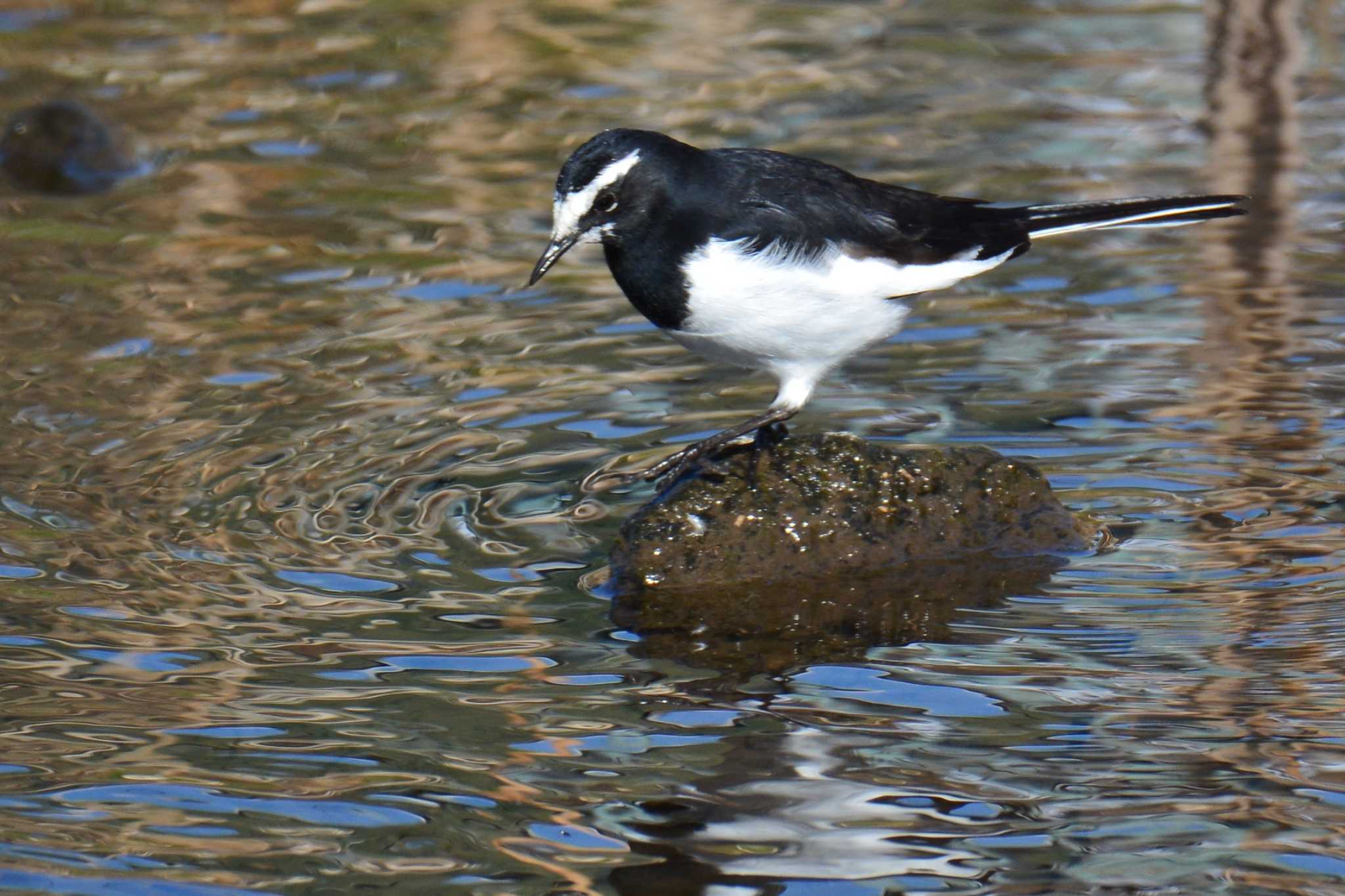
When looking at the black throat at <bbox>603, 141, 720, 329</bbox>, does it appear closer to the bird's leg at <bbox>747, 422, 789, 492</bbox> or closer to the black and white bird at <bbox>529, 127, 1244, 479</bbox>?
the black and white bird at <bbox>529, 127, 1244, 479</bbox>

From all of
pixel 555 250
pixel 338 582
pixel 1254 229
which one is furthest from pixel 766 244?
pixel 1254 229

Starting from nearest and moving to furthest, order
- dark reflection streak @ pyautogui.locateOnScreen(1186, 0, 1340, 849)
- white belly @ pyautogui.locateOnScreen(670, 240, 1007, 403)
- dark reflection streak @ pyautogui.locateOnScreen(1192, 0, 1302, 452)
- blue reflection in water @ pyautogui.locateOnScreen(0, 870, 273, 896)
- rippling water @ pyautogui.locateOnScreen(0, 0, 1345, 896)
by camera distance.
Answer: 1. blue reflection in water @ pyautogui.locateOnScreen(0, 870, 273, 896)
2. rippling water @ pyautogui.locateOnScreen(0, 0, 1345, 896)
3. dark reflection streak @ pyautogui.locateOnScreen(1186, 0, 1340, 849)
4. white belly @ pyautogui.locateOnScreen(670, 240, 1007, 403)
5. dark reflection streak @ pyautogui.locateOnScreen(1192, 0, 1302, 452)

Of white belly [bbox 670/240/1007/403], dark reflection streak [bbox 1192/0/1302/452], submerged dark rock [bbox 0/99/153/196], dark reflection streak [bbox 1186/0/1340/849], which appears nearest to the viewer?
dark reflection streak [bbox 1186/0/1340/849]

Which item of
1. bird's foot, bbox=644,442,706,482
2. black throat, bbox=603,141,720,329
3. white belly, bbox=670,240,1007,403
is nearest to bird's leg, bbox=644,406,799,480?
bird's foot, bbox=644,442,706,482

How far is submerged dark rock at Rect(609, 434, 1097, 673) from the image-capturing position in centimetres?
564

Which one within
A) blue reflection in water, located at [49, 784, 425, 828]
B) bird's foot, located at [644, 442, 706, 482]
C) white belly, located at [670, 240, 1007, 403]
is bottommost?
blue reflection in water, located at [49, 784, 425, 828]

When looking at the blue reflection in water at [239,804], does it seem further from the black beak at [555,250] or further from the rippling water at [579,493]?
the black beak at [555,250]

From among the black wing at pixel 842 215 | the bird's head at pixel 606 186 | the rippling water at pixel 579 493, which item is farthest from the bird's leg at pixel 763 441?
the bird's head at pixel 606 186

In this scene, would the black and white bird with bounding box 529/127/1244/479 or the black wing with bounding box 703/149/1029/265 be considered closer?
the black and white bird with bounding box 529/127/1244/479

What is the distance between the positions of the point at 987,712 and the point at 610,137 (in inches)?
79.9

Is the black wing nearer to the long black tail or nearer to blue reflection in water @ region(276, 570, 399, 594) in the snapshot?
the long black tail

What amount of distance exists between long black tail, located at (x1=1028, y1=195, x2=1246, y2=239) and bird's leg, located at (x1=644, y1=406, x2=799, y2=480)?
3.57ft

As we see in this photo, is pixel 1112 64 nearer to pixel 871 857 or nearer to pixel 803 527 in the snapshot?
pixel 803 527

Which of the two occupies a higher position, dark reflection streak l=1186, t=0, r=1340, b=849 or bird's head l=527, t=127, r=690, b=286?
bird's head l=527, t=127, r=690, b=286
